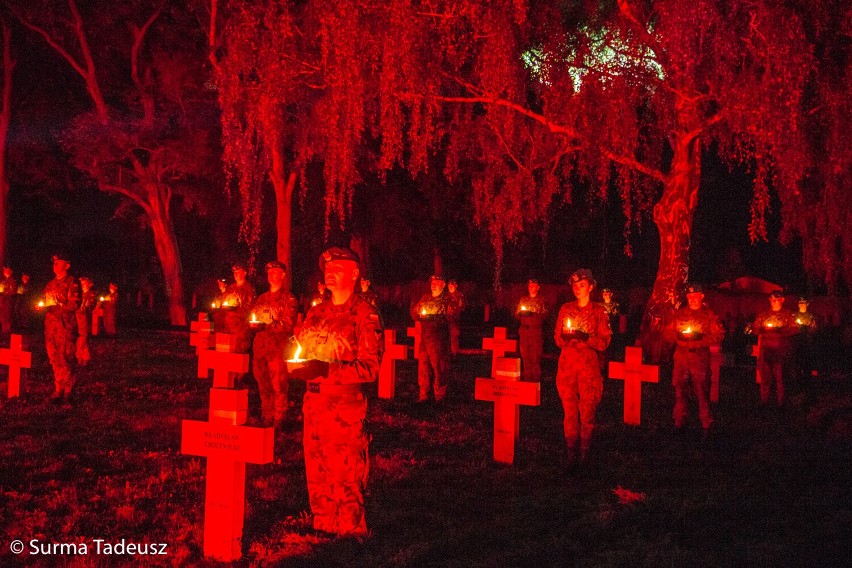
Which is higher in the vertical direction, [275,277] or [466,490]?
[275,277]

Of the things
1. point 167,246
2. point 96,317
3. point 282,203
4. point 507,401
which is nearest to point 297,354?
point 507,401

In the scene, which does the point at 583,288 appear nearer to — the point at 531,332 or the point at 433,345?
the point at 433,345

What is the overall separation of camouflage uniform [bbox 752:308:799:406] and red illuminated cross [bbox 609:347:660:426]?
3.21 m

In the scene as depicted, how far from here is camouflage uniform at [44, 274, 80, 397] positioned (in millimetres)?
11666

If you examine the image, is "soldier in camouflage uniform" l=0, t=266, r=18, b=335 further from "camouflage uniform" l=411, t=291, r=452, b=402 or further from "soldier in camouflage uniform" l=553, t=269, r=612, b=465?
"soldier in camouflage uniform" l=553, t=269, r=612, b=465

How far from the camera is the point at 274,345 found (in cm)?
1020

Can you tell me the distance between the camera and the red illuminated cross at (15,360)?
12477 mm

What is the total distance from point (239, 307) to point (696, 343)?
6.15 metres

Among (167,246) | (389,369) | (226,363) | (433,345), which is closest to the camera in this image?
(226,363)

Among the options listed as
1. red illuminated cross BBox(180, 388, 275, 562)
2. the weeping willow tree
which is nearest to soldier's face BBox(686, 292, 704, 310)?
the weeping willow tree

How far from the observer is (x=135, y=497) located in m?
7.19

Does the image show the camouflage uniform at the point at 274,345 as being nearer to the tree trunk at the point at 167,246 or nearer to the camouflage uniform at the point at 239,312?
the camouflage uniform at the point at 239,312

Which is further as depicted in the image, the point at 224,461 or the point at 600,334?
the point at 600,334

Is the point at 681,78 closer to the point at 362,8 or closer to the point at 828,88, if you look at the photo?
the point at 828,88
